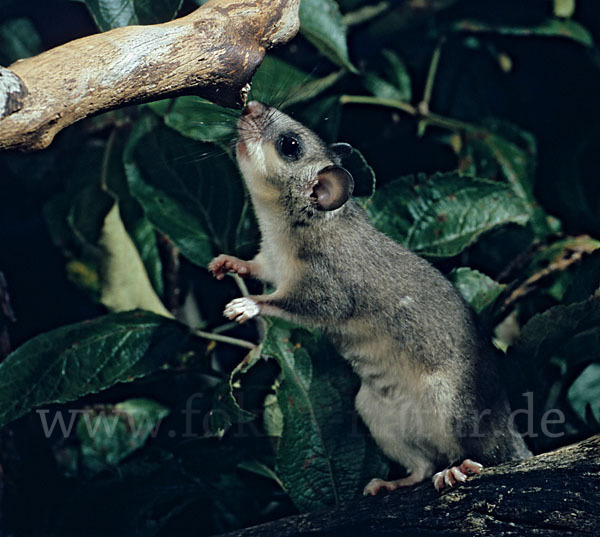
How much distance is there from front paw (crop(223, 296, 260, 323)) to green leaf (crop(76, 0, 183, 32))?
2.96ft

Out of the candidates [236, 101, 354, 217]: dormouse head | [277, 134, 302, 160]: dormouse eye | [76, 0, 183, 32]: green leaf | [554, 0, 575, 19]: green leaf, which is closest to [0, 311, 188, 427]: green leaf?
[236, 101, 354, 217]: dormouse head

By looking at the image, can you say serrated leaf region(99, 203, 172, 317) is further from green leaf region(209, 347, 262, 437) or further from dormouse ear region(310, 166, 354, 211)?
dormouse ear region(310, 166, 354, 211)

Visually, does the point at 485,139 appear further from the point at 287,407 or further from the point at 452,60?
the point at 287,407

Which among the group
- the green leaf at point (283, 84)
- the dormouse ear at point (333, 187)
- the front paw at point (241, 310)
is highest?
the green leaf at point (283, 84)

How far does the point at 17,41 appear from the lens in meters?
2.84

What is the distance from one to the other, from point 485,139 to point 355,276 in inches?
43.2

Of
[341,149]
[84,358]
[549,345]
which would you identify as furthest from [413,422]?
[84,358]

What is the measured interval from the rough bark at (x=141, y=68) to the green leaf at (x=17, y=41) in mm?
1439

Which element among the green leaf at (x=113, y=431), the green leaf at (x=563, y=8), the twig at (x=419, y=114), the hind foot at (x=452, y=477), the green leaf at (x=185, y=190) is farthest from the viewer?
the green leaf at (x=563, y=8)

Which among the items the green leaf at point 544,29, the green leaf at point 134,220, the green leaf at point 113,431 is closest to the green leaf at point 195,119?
the green leaf at point 134,220

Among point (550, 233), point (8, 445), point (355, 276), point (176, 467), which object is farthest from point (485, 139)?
point (8, 445)

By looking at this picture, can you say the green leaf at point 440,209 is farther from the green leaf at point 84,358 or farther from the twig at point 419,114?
A: the green leaf at point 84,358

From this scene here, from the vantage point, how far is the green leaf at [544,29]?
9.86ft

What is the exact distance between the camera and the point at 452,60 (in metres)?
3.42
